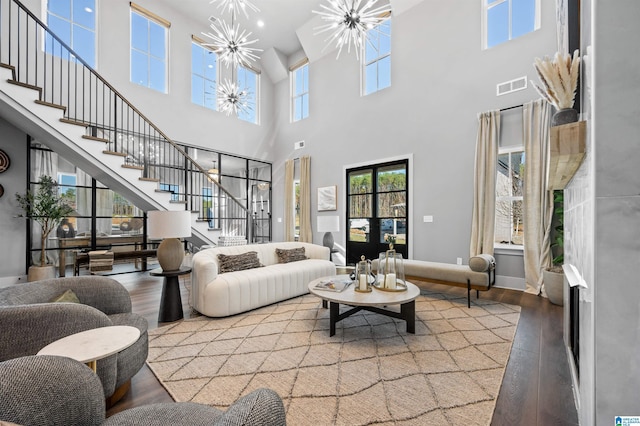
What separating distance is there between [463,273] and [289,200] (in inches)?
213

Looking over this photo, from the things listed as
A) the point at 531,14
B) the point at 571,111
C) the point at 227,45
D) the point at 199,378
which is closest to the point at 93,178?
the point at 227,45

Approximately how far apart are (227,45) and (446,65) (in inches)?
155

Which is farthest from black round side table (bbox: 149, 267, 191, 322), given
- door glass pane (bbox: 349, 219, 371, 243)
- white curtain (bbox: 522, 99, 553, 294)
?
white curtain (bbox: 522, 99, 553, 294)

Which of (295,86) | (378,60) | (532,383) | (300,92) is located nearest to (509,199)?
(532,383)

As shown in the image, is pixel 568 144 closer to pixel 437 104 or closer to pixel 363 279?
pixel 363 279

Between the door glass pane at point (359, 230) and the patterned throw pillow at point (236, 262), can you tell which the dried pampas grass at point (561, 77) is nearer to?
the patterned throw pillow at point (236, 262)

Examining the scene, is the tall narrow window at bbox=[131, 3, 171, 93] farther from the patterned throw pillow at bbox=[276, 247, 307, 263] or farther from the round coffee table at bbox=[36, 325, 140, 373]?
the round coffee table at bbox=[36, 325, 140, 373]

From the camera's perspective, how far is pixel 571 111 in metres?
1.33

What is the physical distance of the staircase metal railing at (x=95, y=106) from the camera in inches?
181

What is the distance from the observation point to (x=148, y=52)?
6.30 m

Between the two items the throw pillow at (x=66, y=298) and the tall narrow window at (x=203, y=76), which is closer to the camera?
the throw pillow at (x=66, y=298)

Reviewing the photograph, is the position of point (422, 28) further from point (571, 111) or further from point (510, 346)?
point (510, 346)

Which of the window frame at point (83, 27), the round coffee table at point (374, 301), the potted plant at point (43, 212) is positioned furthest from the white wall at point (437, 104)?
the potted plant at point (43, 212)

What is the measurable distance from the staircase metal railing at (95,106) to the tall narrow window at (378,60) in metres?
Result: 4.15
